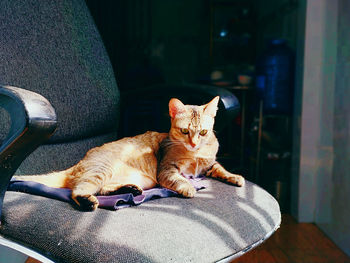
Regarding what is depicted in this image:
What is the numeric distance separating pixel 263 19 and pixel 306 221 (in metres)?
1.54

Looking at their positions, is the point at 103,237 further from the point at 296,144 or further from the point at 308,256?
the point at 296,144

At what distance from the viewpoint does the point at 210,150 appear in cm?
90

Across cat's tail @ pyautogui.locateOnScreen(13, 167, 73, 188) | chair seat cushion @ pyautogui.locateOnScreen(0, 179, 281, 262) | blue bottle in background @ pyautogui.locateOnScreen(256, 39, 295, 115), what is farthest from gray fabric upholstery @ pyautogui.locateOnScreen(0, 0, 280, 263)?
blue bottle in background @ pyautogui.locateOnScreen(256, 39, 295, 115)

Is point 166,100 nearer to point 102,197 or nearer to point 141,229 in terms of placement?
point 102,197

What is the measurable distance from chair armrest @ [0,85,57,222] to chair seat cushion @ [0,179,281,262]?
A: 2.9 inches

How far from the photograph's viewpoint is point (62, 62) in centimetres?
96

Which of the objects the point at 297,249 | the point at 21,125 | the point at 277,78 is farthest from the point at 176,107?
the point at 277,78

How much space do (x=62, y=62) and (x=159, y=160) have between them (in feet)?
1.30

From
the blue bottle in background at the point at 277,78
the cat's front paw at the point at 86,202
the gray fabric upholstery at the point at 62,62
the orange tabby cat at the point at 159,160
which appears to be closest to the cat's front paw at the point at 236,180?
the orange tabby cat at the point at 159,160

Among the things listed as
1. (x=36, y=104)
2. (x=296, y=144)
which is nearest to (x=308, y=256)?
(x=296, y=144)

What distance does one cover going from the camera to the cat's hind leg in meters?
0.75

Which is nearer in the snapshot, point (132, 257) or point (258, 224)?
point (132, 257)

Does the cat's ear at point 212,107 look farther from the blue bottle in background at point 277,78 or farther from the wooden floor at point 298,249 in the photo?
the blue bottle in background at point 277,78

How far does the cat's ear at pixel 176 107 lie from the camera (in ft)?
2.74
